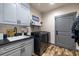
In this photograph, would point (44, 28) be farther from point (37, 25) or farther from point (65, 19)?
point (65, 19)

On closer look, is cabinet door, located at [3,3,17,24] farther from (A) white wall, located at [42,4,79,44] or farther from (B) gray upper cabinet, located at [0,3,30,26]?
(A) white wall, located at [42,4,79,44]

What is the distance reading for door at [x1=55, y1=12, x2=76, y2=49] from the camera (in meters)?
1.80

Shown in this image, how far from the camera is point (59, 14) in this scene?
1.87 metres

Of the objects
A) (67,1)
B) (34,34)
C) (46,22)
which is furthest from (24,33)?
(67,1)

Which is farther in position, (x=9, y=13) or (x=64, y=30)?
(x=64, y=30)

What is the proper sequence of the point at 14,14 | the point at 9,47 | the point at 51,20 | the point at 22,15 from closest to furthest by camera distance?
the point at 9,47
the point at 14,14
the point at 51,20
the point at 22,15

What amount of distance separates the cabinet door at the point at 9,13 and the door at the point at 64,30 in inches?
41.3

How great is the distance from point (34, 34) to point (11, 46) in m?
0.99

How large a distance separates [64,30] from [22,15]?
122 cm

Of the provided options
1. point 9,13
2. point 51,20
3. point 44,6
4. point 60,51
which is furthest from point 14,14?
point 60,51

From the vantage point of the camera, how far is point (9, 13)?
1.71 metres

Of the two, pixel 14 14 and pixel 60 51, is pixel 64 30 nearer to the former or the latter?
pixel 60 51

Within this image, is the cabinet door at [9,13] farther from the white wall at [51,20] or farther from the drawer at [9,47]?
the white wall at [51,20]

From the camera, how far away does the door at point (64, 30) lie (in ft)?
5.91
